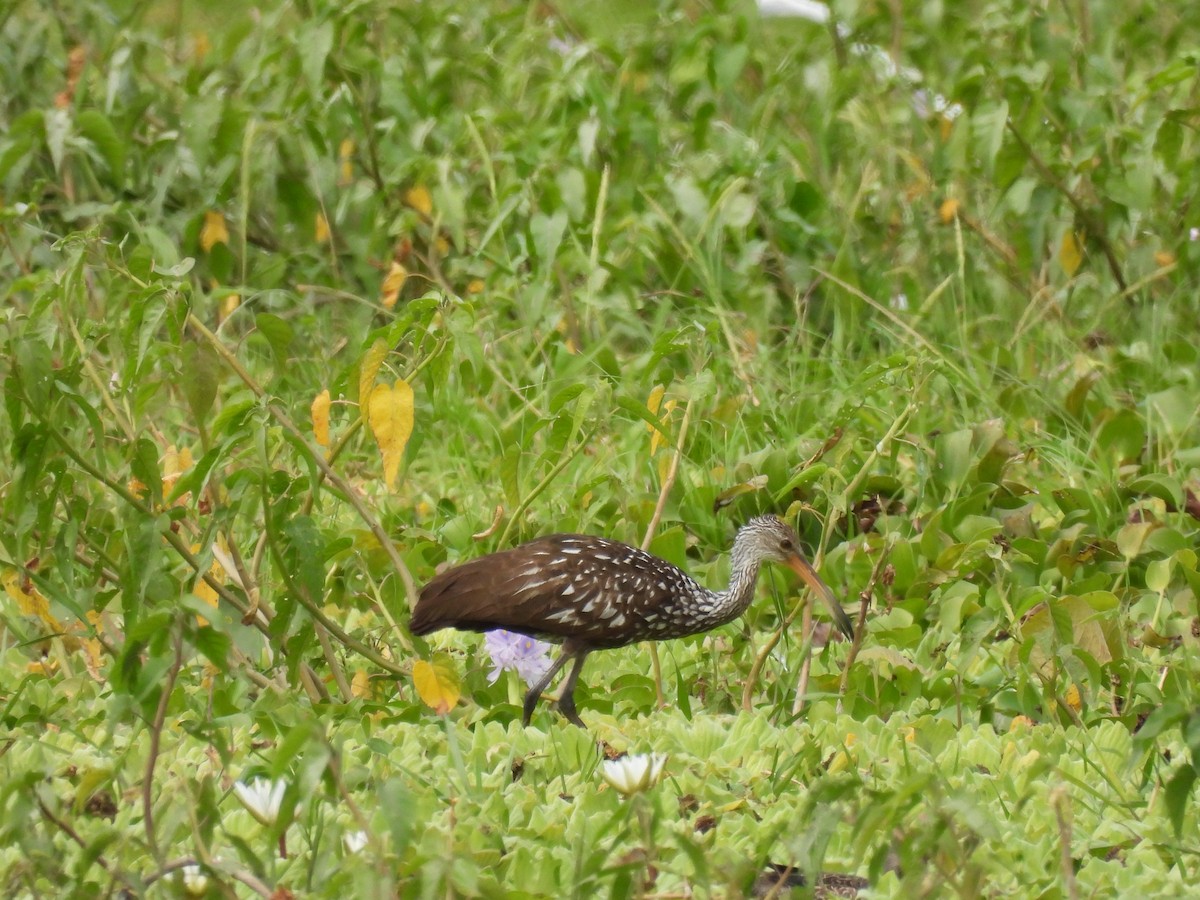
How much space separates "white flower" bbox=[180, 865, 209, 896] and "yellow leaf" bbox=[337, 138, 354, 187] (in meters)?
4.28

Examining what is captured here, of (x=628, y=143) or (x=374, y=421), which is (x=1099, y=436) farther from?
(x=374, y=421)

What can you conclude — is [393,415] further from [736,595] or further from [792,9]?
[792,9]

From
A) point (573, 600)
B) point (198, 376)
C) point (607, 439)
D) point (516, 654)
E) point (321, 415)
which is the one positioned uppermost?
point (198, 376)

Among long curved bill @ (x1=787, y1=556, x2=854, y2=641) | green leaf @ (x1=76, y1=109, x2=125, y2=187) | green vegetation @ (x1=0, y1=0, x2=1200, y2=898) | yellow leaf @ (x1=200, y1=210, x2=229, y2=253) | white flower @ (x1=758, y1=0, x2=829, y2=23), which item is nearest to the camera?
green vegetation @ (x1=0, y1=0, x2=1200, y2=898)

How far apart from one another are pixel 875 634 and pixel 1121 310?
8.04ft

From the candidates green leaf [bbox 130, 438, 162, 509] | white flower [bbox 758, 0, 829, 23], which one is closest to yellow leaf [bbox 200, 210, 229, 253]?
green leaf [bbox 130, 438, 162, 509]

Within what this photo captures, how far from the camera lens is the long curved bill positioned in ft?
14.7

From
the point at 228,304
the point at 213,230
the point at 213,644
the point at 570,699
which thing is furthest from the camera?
the point at 213,230

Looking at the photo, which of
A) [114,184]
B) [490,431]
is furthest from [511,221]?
[114,184]

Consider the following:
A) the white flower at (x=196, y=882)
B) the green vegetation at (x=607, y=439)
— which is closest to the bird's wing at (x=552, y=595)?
the green vegetation at (x=607, y=439)

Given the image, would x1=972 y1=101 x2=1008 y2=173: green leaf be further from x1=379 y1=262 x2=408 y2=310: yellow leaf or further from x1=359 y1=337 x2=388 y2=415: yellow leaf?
x1=359 y1=337 x2=388 y2=415: yellow leaf

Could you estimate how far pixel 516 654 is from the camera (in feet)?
15.4

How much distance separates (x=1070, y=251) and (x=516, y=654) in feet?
9.11

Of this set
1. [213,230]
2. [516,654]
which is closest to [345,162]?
[213,230]
